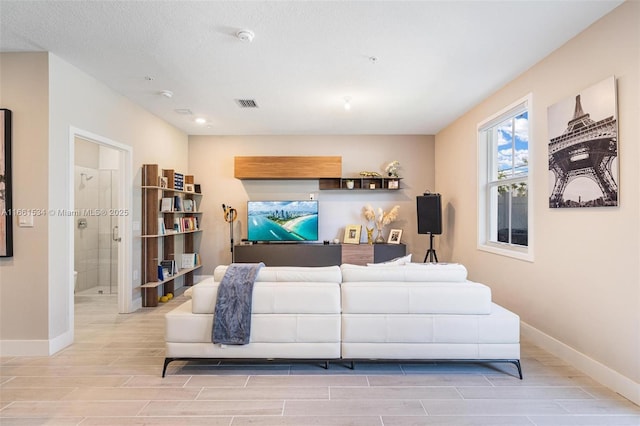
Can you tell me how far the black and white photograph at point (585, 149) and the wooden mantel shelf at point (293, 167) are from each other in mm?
3441

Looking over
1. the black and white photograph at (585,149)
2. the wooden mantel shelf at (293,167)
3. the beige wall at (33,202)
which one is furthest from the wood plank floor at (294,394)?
the wooden mantel shelf at (293,167)

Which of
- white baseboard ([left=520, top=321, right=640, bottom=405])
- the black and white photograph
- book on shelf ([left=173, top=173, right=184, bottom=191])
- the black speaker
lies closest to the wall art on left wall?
book on shelf ([left=173, top=173, right=184, bottom=191])

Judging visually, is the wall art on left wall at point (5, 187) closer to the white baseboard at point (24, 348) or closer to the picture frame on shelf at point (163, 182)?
the white baseboard at point (24, 348)

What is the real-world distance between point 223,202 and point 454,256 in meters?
4.10

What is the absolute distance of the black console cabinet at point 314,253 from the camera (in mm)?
5730

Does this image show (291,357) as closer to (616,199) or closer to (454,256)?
(616,199)

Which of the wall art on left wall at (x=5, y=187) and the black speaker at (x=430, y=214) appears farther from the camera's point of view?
the black speaker at (x=430, y=214)

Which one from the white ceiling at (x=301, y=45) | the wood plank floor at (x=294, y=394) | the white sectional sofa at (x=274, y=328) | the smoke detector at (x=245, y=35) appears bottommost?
A: the wood plank floor at (x=294, y=394)

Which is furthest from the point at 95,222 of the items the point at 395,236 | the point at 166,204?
the point at 395,236

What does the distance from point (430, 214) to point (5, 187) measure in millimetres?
5088

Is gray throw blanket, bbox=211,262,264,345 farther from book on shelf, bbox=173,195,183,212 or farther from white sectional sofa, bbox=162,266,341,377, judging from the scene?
book on shelf, bbox=173,195,183,212

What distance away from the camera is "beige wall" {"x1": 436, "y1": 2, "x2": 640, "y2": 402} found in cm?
228

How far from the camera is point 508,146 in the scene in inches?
158

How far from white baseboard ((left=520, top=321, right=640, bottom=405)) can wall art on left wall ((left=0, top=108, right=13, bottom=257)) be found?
16.1ft
